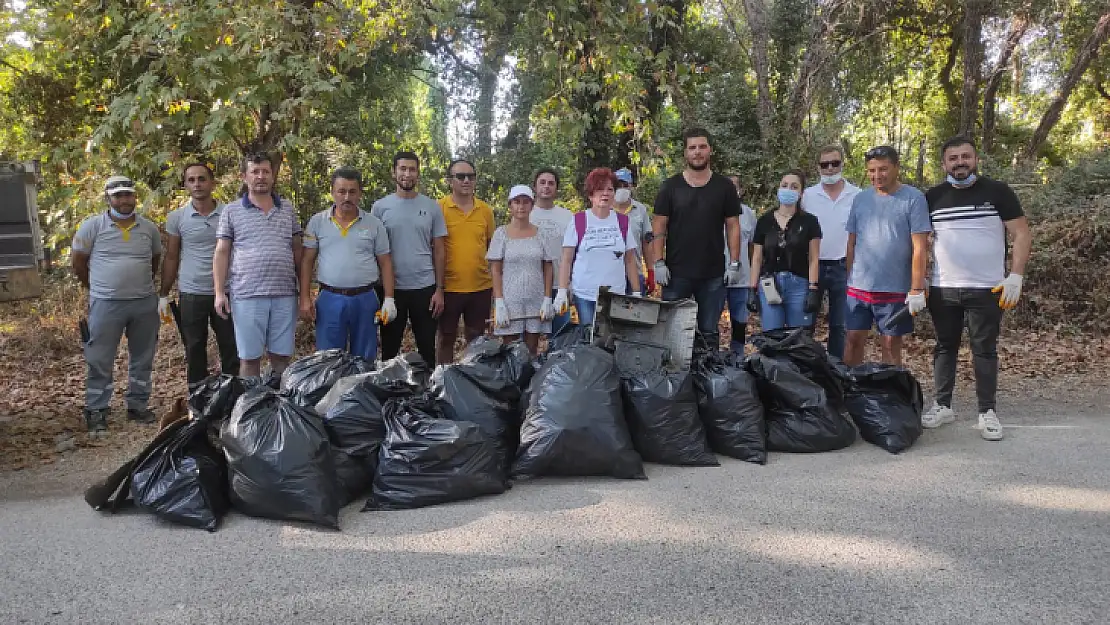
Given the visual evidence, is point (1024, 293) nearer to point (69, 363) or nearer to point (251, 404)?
point (251, 404)

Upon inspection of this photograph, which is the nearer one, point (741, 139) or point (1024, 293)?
point (1024, 293)

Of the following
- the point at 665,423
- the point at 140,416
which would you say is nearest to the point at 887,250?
the point at 665,423

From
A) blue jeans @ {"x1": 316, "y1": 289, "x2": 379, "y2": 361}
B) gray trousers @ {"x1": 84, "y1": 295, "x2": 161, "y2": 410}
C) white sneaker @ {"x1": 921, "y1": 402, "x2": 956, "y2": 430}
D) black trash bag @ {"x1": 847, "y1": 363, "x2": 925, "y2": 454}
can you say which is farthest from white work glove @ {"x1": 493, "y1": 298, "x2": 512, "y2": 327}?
white sneaker @ {"x1": 921, "y1": 402, "x2": 956, "y2": 430}

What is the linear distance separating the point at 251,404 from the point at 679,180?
10.0ft

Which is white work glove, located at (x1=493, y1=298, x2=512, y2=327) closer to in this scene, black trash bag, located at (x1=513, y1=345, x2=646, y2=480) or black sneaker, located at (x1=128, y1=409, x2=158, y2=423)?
black trash bag, located at (x1=513, y1=345, x2=646, y2=480)

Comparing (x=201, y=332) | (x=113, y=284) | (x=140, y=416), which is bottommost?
(x=140, y=416)

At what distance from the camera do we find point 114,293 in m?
4.99

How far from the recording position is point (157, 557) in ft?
9.56

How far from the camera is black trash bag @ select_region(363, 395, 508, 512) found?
3373mm

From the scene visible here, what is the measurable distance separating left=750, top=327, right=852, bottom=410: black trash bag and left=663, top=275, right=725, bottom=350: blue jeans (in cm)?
72

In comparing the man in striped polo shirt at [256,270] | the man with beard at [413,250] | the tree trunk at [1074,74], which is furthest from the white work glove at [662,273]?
the tree trunk at [1074,74]

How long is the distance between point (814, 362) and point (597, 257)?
144cm

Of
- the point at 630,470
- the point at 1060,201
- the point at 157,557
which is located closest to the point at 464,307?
the point at 630,470

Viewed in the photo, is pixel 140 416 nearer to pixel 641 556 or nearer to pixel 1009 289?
pixel 641 556
